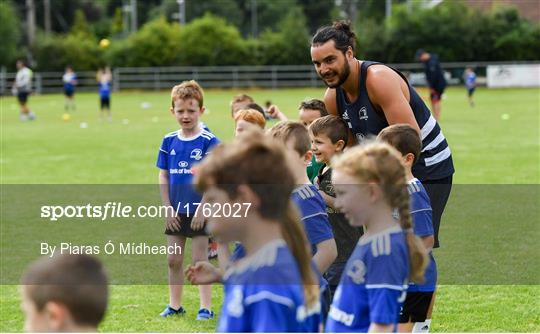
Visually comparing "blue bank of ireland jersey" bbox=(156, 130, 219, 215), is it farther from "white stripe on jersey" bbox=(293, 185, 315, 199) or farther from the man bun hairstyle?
"white stripe on jersey" bbox=(293, 185, 315, 199)

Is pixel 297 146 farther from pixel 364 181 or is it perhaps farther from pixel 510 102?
pixel 510 102

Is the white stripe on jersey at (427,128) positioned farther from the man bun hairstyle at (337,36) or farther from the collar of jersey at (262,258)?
the collar of jersey at (262,258)

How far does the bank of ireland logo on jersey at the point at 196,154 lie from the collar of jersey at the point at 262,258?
406cm

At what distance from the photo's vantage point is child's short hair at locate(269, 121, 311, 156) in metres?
5.15

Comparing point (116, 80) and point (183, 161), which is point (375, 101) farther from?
point (116, 80)

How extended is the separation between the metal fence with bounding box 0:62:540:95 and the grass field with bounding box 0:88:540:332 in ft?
88.0

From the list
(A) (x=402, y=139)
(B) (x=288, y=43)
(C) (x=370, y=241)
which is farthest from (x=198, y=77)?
(C) (x=370, y=241)

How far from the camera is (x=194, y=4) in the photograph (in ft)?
292

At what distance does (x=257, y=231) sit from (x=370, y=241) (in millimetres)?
803

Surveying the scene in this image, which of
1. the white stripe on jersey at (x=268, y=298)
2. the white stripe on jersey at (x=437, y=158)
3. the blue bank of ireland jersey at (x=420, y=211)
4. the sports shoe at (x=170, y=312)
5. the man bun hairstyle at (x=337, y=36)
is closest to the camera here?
the white stripe on jersey at (x=268, y=298)

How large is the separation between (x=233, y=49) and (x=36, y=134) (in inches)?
1428

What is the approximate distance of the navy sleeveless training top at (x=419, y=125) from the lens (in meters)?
6.02

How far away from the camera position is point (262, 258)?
3146mm

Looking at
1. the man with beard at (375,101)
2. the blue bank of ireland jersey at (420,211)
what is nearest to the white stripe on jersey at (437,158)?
the man with beard at (375,101)
